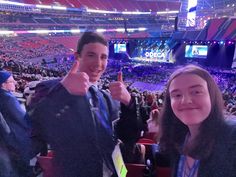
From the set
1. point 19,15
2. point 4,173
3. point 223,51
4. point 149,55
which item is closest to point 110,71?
point 149,55

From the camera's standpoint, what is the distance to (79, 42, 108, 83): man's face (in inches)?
62.4

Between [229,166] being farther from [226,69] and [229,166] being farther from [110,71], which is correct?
[110,71]

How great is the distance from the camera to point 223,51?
2219 centimetres

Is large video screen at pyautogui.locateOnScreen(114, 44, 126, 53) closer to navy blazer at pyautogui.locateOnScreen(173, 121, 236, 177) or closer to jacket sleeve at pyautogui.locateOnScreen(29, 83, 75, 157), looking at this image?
jacket sleeve at pyautogui.locateOnScreen(29, 83, 75, 157)

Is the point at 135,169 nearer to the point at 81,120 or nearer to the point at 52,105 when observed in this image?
the point at 81,120

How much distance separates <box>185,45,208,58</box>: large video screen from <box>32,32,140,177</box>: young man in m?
22.2

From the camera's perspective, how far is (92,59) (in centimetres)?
158

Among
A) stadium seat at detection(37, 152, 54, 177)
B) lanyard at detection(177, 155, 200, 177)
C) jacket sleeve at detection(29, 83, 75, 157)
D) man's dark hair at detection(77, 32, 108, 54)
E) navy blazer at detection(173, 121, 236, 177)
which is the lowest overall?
stadium seat at detection(37, 152, 54, 177)

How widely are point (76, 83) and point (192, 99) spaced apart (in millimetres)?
562

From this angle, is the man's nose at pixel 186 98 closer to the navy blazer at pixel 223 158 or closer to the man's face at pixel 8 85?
the navy blazer at pixel 223 158

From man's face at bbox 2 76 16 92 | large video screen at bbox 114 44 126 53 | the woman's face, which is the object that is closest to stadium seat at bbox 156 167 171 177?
the woman's face

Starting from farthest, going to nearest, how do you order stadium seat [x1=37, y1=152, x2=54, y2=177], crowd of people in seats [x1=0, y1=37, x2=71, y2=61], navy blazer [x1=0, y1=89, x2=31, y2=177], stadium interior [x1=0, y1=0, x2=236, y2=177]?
crowd of people in seats [x1=0, y1=37, x2=71, y2=61] < stadium interior [x1=0, y1=0, x2=236, y2=177] < stadium seat [x1=37, y1=152, x2=54, y2=177] < navy blazer [x1=0, y1=89, x2=31, y2=177]

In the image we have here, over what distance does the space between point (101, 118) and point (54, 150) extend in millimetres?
297

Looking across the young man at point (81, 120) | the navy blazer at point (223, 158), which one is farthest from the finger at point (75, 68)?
the navy blazer at point (223, 158)
